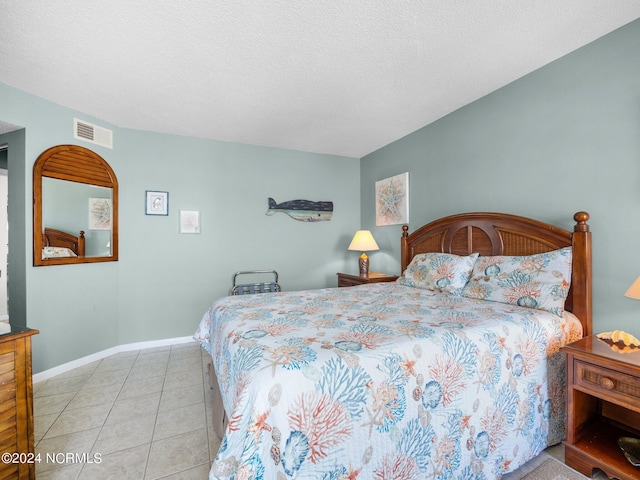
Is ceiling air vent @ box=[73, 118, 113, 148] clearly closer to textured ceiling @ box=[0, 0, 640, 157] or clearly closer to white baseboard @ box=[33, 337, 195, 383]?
textured ceiling @ box=[0, 0, 640, 157]

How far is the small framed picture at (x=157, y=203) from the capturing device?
134 inches

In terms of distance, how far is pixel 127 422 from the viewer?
1.98 metres

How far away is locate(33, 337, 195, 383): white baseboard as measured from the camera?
8.61 ft

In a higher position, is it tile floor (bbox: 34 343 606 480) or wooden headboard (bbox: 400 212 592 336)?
wooden headboard (bbox: 400 212 592 336)

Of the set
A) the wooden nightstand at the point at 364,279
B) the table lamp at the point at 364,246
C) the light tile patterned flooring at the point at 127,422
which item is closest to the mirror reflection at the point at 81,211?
the light tile patterned flooring at the point at 127,422

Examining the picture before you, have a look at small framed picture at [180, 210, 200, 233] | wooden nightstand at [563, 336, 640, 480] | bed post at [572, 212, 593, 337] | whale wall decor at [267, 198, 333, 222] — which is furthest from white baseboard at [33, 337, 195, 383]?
bed post at [572, 212, 593, 337]

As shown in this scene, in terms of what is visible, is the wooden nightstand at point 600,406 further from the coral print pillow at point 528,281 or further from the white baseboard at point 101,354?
the white baseboard at point 101,354

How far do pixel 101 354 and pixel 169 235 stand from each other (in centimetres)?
144

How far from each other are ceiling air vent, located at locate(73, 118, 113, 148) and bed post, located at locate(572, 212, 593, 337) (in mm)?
4306

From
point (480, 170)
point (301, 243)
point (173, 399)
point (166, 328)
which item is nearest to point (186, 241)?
point (166, 328)

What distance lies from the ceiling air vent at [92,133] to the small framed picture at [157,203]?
65cm

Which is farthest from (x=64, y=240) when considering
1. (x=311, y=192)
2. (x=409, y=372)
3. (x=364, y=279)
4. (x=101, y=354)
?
(x=409, y=372)

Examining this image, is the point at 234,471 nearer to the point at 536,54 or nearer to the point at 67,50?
the point at 67,50

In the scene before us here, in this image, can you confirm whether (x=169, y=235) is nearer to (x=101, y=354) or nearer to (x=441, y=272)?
(x=101, y=354)
